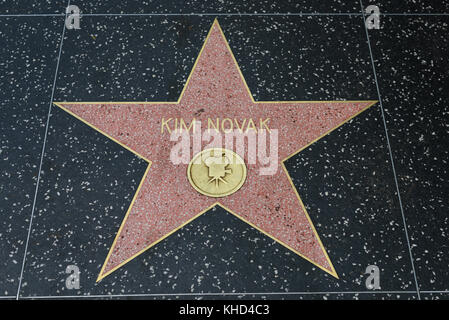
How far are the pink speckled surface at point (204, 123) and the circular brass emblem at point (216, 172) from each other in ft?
0.07

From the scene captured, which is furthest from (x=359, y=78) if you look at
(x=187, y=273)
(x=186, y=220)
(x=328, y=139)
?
(x=187, y=273)

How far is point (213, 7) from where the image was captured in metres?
1.70

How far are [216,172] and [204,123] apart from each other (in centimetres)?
20

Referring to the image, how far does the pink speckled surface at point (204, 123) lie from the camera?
1273 mm

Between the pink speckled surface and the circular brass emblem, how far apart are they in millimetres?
22

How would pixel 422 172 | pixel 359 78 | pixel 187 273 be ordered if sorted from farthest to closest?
1. pixel 359 78
2. pixel 422 172
3. pixel 187 273

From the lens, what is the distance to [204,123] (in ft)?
4.70

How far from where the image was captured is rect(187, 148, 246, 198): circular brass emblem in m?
1.34

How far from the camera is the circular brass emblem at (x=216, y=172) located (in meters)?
1.34

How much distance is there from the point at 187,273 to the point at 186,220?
0.55 ft

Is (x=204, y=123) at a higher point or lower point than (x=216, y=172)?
higher

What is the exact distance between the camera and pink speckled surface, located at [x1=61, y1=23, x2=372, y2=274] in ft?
4.18

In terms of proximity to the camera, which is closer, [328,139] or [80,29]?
[328,139]

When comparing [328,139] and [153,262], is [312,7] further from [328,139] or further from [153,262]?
[153,262]
